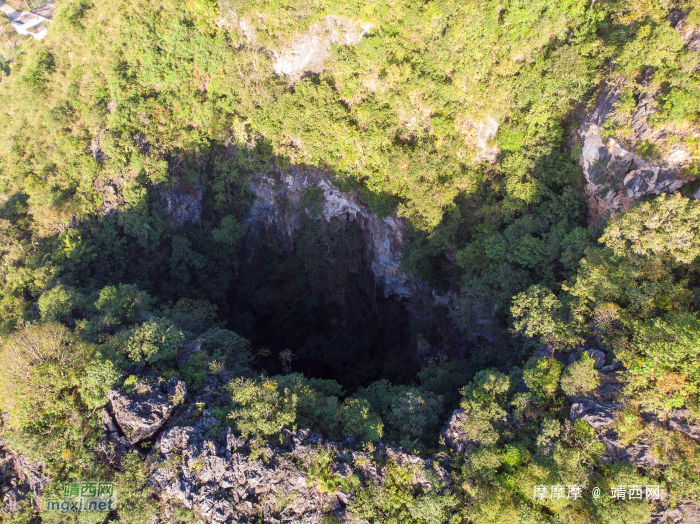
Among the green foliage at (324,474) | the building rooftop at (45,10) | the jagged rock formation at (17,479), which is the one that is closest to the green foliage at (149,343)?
the jagged rock formation at (17,479)

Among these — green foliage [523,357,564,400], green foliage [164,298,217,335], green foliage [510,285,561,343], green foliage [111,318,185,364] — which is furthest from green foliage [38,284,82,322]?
green foliage [523,357,564,400]

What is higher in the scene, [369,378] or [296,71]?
[296,71]

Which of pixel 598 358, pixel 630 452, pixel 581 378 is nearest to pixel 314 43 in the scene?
pixel 598 358

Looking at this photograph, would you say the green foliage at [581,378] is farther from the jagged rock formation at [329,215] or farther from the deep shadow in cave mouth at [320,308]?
the deep shadow in cave mouth at [320,308]

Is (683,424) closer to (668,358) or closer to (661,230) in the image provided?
(668,358)

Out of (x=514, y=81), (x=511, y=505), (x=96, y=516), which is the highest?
(x=514, y=81)

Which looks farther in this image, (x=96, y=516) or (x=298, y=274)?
(x=298, y=274)

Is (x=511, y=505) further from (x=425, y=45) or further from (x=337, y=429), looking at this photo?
(x=425, y=45)

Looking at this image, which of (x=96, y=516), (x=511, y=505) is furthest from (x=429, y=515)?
(x=96, y=516)

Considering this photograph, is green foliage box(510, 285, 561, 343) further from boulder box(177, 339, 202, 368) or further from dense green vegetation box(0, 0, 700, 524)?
A: boulder box(177, 339, 202, 368)
